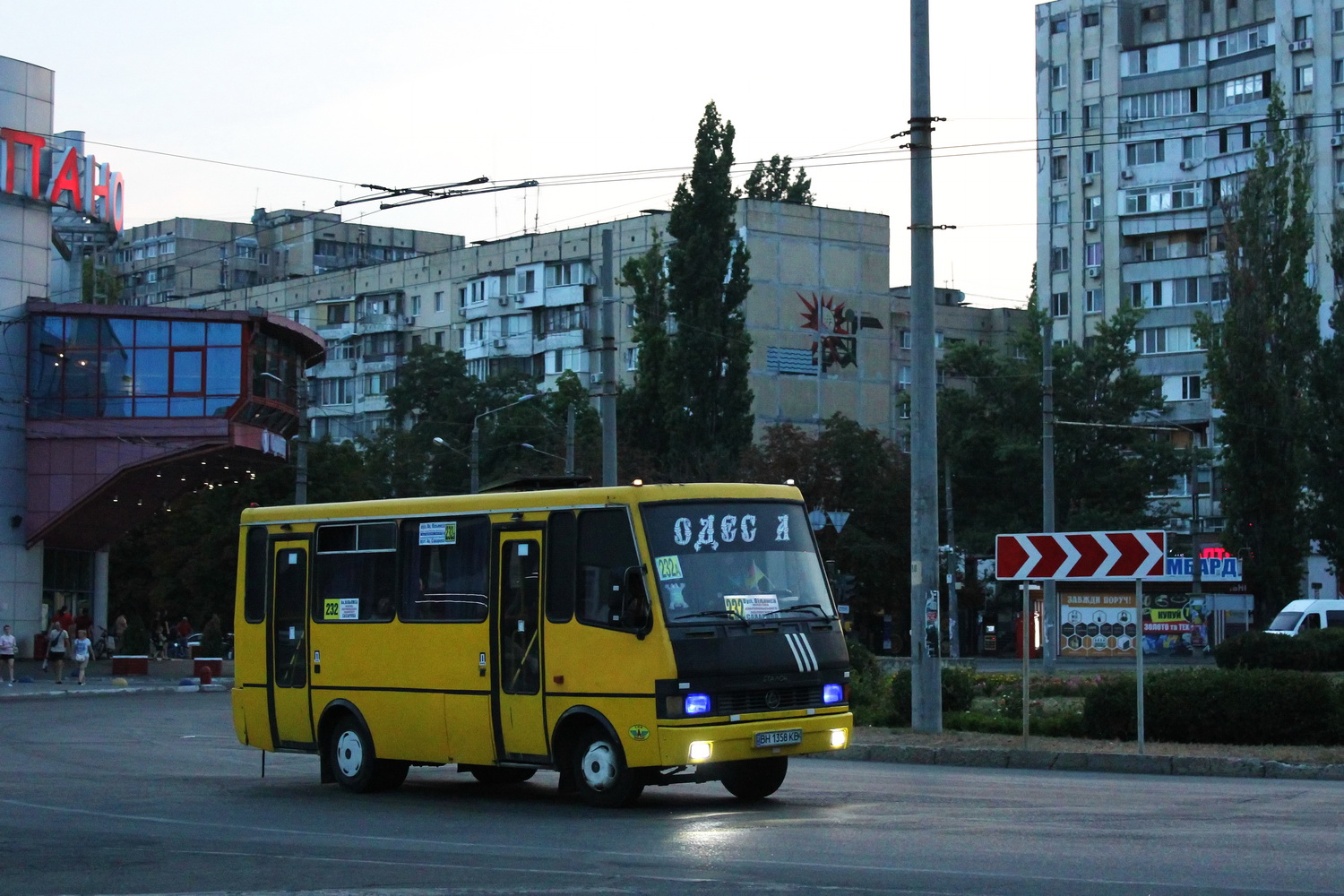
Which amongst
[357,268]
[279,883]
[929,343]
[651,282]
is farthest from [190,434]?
[357,268]

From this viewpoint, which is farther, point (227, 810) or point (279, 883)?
point (227, 810)

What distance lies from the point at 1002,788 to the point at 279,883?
7.68 metres

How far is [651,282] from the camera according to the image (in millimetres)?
77500

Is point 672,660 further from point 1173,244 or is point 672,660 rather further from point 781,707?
point 1173,244

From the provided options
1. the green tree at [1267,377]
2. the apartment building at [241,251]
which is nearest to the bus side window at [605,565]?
the green tree at [1267,377]

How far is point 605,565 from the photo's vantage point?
14516mm

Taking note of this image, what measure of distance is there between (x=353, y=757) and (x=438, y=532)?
232 cm

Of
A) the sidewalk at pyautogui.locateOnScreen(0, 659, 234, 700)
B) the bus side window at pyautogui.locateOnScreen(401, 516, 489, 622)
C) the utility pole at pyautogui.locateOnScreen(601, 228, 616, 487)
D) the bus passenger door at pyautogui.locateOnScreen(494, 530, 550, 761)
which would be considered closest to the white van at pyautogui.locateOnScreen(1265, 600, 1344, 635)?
the utility pole at pyautogui.locateOnScreen(601, 228, 616, 487)

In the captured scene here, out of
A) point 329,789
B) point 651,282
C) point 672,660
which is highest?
point 651,282

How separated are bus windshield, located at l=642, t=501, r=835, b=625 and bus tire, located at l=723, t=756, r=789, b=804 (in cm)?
129

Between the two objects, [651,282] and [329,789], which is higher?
[651,282]

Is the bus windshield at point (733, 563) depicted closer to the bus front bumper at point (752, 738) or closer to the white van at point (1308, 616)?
the bus front bumper at point (752, 738)

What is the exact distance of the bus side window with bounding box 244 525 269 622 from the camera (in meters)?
17.6

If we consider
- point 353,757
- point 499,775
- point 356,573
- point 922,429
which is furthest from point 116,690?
point 356,573
